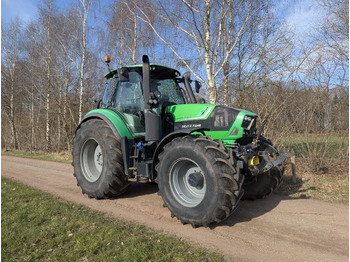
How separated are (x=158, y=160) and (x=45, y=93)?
56.3 ft

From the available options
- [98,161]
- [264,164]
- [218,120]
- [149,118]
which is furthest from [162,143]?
[98,161]

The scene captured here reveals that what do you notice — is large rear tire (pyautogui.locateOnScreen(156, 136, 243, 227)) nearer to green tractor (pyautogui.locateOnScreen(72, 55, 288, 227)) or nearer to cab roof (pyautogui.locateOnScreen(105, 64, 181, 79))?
green tractor (pyautogui.locateOnScreen(72, 55, 288, 227))

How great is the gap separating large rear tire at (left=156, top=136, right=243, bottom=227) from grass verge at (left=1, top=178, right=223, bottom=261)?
1.63 feet

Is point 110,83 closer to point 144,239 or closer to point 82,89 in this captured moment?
point 144,239

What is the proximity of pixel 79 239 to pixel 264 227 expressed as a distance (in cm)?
246

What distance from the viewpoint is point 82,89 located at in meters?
14.3

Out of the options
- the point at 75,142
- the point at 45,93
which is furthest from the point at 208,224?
the point at 45,93

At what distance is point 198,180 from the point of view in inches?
136

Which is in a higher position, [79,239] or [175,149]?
[175,149]

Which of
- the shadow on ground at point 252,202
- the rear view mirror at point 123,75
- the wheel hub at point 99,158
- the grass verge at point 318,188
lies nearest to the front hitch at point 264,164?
the shadow on ground at point 252,202

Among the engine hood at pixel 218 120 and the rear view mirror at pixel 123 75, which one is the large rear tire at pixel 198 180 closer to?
the engine hood at pixel 218 120

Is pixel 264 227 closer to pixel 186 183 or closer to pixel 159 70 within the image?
pixel 186 183

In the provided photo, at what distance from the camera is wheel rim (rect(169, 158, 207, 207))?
354 centimetres

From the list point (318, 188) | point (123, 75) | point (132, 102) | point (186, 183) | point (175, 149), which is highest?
point (123, 75)
